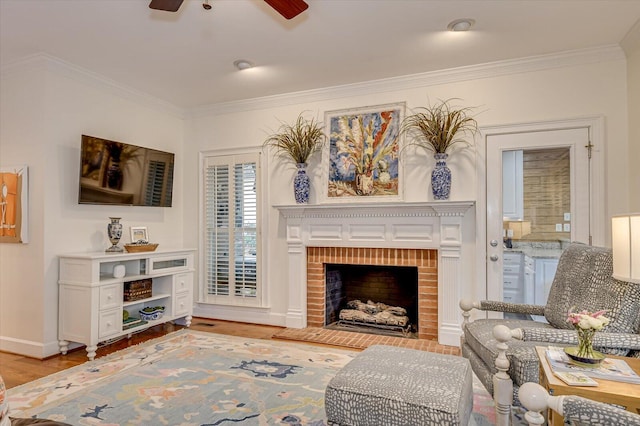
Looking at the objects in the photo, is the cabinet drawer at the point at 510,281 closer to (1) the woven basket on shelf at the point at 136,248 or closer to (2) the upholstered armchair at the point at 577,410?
(2) the upholstered armchair at the point at 577,410

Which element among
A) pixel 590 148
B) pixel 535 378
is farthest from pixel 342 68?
pixel 535 378

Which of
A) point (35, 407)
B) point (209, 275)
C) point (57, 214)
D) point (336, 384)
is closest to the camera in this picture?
point (336, 384)

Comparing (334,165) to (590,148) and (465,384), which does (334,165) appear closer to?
(590,148)

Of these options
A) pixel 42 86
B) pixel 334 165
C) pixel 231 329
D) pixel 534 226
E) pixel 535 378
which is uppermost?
pixel 42 86

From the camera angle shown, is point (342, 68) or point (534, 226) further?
point (342, 68)

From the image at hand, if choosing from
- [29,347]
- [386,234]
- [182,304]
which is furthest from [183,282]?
[386,234]

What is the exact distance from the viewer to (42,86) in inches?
139

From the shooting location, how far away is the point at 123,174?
4.08 metres

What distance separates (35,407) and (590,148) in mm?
4717

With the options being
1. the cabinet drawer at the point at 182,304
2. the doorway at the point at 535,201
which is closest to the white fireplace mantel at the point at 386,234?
the doorway at the point at 535,201

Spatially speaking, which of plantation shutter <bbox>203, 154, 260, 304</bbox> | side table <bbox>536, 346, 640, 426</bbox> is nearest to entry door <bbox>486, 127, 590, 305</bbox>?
side table <bbox>536, 346, 640, 426</bbox>

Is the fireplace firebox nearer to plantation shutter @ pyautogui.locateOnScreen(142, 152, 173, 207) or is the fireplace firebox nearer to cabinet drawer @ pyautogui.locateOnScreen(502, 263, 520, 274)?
cabinet drawer @ pyautogui.locateOnScreen(502, 263, 520, 274)

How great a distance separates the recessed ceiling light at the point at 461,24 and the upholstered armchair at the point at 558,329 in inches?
71.8

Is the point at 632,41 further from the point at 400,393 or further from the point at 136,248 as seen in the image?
the point at 136,248
